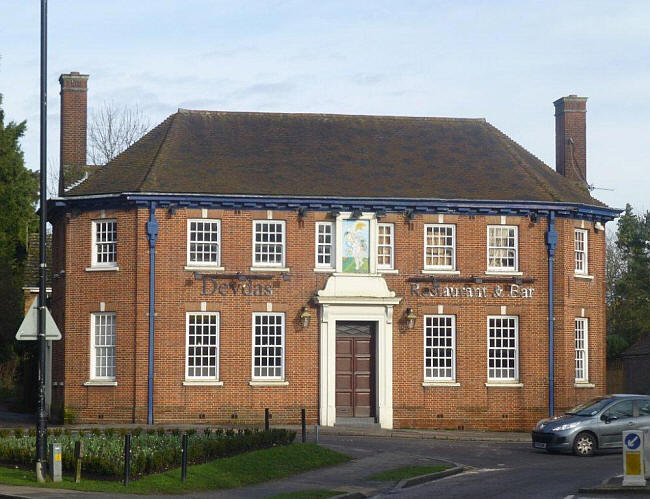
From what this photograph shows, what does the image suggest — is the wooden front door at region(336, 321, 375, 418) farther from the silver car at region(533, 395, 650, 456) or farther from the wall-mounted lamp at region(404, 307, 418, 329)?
the silver car at region(533, 395, 650, 456)

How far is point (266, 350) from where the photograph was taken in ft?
119

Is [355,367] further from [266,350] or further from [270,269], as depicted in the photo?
[270,269]

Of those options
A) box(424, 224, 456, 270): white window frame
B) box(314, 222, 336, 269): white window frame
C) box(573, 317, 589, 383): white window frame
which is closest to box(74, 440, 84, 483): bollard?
box(314, 222, 336, 269): white window frame

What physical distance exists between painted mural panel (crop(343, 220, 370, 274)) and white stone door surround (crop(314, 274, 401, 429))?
31 cm

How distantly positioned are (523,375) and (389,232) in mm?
6207

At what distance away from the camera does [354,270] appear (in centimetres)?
3669

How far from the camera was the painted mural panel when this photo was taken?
36.7 m

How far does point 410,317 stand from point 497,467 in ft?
36.6

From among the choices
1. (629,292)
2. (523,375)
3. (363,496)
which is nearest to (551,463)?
(363,496)

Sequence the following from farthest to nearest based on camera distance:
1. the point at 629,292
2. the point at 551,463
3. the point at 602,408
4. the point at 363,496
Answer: the point at 629,292
the point at 602,408
the point at 551,463
the point at 363,496

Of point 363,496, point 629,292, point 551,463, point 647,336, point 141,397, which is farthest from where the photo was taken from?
point 629,292

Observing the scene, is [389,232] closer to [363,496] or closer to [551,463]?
[551,463]

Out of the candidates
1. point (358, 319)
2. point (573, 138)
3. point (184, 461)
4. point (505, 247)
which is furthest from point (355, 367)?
point (184, 461)

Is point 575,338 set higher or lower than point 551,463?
higher
